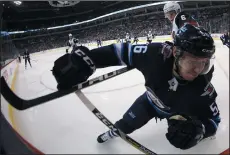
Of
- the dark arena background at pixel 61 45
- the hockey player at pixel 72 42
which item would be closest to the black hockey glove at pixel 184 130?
the dark arena background at pixel 61 45

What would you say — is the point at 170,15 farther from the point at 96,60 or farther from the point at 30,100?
the point at 30,100

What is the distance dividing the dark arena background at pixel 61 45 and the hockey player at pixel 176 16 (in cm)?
1

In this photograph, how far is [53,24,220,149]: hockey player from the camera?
0.47 meters

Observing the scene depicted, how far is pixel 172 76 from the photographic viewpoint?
559 millimetres

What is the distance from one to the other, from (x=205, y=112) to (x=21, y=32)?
1.44ft

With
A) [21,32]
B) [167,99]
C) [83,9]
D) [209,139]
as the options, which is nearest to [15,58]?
[21,32]

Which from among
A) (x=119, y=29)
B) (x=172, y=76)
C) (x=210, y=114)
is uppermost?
(x=119, y=29)

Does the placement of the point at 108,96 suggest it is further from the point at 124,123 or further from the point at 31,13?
the point at 31,13

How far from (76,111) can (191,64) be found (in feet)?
0.81

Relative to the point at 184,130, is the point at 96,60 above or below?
A: above

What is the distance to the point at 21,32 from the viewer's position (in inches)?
19.1

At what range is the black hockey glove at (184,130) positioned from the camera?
1.66 ft

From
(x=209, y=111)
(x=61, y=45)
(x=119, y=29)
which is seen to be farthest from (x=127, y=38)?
(x=209, y=111)

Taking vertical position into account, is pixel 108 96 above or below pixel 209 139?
above
